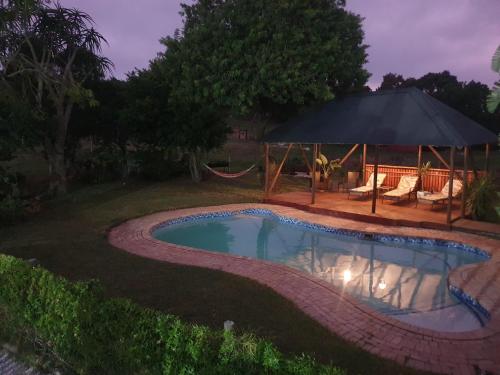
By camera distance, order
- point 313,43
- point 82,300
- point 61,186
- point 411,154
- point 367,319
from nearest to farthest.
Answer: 1. point 82,300
2. point 367,319
3. point 313,43
4. point 61,186
5. point 411,154

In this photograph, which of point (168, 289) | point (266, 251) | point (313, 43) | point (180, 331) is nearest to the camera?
point (180, 331)

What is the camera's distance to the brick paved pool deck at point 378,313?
496 centimetres

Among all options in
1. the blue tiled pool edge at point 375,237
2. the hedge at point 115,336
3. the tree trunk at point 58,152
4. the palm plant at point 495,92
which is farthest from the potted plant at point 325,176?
the palm plant at point 495,92

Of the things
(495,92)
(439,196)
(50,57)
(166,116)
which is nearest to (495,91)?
(495,92)

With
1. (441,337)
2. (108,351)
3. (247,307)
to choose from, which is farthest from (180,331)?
(441,337)

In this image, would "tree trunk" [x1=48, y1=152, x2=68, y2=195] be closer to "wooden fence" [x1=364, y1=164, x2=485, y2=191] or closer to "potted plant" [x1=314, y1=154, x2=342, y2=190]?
"potted plant" [x1=314, y1=154, x2=342, y2=190]

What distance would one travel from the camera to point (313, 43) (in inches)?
598

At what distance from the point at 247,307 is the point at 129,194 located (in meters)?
12.1

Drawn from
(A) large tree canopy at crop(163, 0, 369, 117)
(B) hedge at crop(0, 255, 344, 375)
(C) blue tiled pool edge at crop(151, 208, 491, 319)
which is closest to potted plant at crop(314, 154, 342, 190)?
(A) large tree canopy at crop(163, 0, 369, 117)

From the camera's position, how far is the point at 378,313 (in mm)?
6168

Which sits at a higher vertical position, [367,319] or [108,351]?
[108,351]

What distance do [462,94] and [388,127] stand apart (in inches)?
1434

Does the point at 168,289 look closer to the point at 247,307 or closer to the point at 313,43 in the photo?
the point at 247,307

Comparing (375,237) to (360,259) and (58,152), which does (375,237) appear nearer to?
(360,259)
